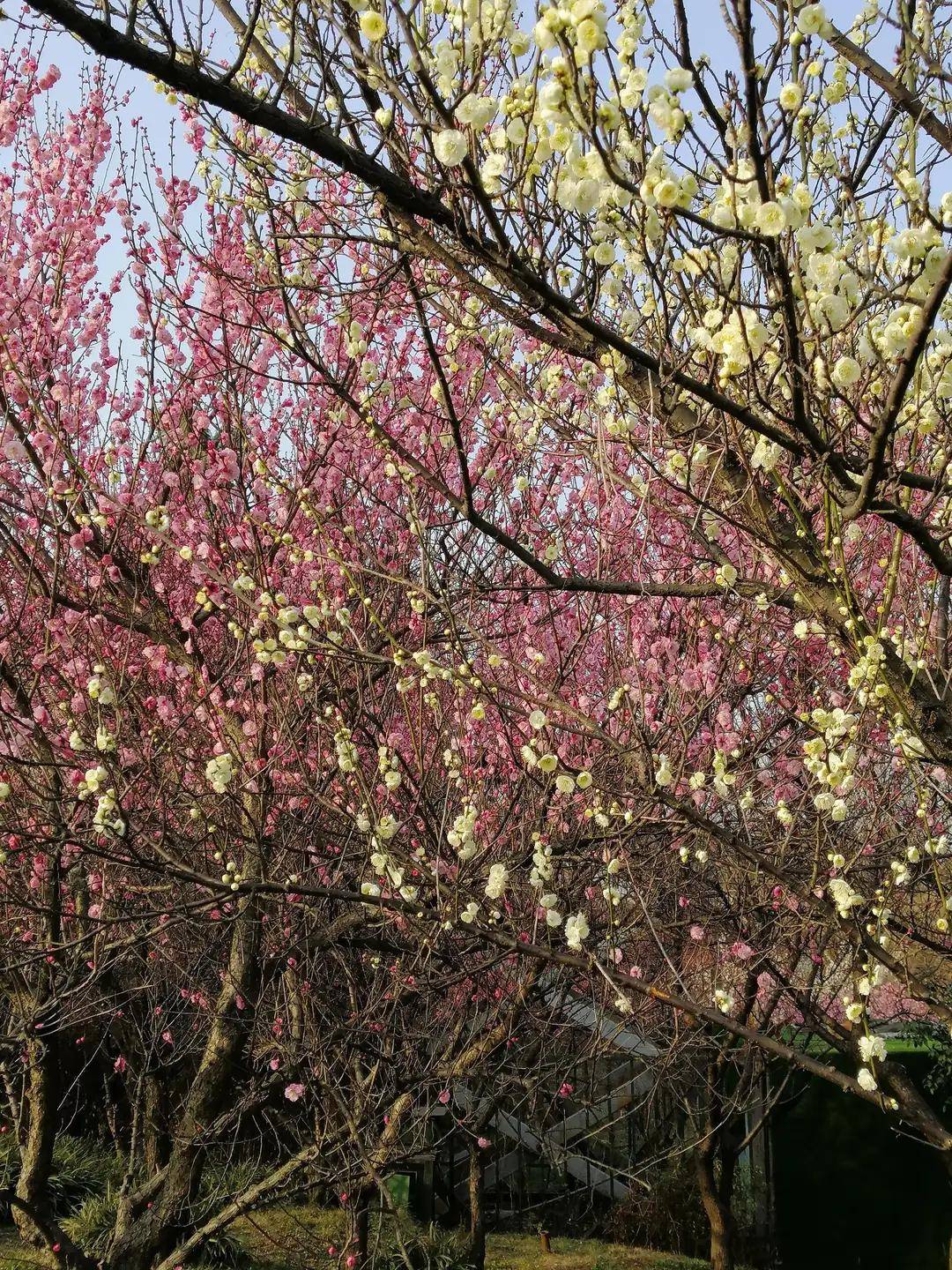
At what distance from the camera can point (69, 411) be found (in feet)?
18.9

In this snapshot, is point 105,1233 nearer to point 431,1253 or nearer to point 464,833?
point 431,1253

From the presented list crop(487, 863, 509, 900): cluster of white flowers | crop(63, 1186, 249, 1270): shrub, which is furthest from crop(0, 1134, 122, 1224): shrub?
crop(487, 863, 509, 900): cluster of white flowers

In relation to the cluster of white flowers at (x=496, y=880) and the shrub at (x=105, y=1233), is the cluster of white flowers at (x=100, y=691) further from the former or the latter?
the shrub at (x=105, y=1233)

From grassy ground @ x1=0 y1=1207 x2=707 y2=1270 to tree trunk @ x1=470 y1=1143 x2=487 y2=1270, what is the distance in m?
0.38

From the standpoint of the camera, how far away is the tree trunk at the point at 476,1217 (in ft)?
26.9

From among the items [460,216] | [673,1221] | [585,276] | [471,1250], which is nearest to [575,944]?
[585,276]

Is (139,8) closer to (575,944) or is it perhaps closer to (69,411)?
(575,944)

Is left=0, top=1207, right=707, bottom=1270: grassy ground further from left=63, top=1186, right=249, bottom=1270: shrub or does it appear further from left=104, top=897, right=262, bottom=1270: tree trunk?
left=104, top=897, right=262, bottom=1270: tree trunk

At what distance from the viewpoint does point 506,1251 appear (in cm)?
930

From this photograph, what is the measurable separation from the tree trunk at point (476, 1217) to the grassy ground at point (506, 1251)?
38 cm

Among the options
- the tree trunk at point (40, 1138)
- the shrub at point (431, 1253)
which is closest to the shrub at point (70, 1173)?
the shrub at point (431, 1253)

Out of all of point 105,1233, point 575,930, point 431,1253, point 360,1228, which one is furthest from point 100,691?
point 431,1253

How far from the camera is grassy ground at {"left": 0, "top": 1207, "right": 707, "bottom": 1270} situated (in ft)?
26.6

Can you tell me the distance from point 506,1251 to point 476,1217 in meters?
1.34
